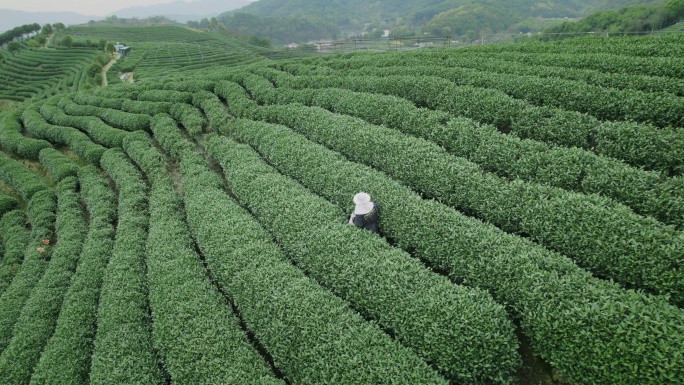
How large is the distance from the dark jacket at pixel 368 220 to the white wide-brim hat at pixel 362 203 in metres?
0.11

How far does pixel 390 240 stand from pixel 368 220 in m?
1.03

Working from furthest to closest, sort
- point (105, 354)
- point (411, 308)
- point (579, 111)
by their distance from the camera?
point (579, 111)
point (105, 354)
point (411, 308)

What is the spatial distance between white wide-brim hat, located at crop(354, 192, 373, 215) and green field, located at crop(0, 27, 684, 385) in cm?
71

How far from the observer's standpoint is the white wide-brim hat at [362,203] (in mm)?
9648

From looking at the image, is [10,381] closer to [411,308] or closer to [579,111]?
[411,308]

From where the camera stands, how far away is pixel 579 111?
12.2 m

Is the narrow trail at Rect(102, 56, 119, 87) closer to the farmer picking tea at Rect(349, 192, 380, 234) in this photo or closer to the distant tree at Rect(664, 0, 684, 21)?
the farmer picking tea at Rect(349, 192, 380, 234)

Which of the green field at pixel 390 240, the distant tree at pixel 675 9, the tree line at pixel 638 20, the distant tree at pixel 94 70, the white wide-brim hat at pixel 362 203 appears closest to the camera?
the green field at pixel 390 240

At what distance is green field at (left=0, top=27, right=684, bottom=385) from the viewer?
6.62m

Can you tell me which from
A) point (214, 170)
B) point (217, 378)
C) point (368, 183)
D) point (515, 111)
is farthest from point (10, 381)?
point (515, 111)

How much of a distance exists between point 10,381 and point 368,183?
10.7 metres

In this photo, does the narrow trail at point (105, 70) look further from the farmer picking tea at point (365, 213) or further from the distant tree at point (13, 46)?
the farmer picking tea at point (365, 213)

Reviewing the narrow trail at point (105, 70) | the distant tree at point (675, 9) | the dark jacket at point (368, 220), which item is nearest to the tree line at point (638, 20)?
the distant tree at point (675, 9)

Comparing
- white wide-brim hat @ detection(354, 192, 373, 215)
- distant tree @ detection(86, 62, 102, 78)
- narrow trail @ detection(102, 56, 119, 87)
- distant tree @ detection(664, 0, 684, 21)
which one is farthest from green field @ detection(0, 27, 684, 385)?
distant tree @ detection(86, 62, 102, 78)
